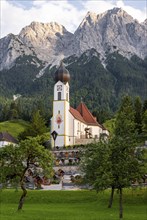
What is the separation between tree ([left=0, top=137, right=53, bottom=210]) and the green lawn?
107 m

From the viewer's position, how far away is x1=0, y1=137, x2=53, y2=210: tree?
36.9m

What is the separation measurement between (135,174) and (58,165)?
42471 millimetres

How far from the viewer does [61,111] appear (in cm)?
10738

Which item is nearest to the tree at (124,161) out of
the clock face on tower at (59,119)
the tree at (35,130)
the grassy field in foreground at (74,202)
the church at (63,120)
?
the grassy field in foreground at (74,202)

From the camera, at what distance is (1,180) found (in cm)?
3688

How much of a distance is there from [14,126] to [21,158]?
117m

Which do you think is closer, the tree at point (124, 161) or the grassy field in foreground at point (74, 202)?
the tree at point (124, 161)

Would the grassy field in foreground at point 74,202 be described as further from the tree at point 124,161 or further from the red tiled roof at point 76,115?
the red tiled roof at point 76,115

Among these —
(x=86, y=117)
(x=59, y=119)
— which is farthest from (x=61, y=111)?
(x=86, y=117)

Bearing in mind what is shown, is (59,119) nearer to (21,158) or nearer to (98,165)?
(98,165)

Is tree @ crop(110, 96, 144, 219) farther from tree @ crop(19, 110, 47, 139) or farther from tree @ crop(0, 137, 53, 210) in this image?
tree @ crop(19, 110, 47, 139)

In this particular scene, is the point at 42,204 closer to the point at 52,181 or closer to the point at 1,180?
the point at 1,180

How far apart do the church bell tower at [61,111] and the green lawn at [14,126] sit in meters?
39.5

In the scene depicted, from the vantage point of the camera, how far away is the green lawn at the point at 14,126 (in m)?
147
